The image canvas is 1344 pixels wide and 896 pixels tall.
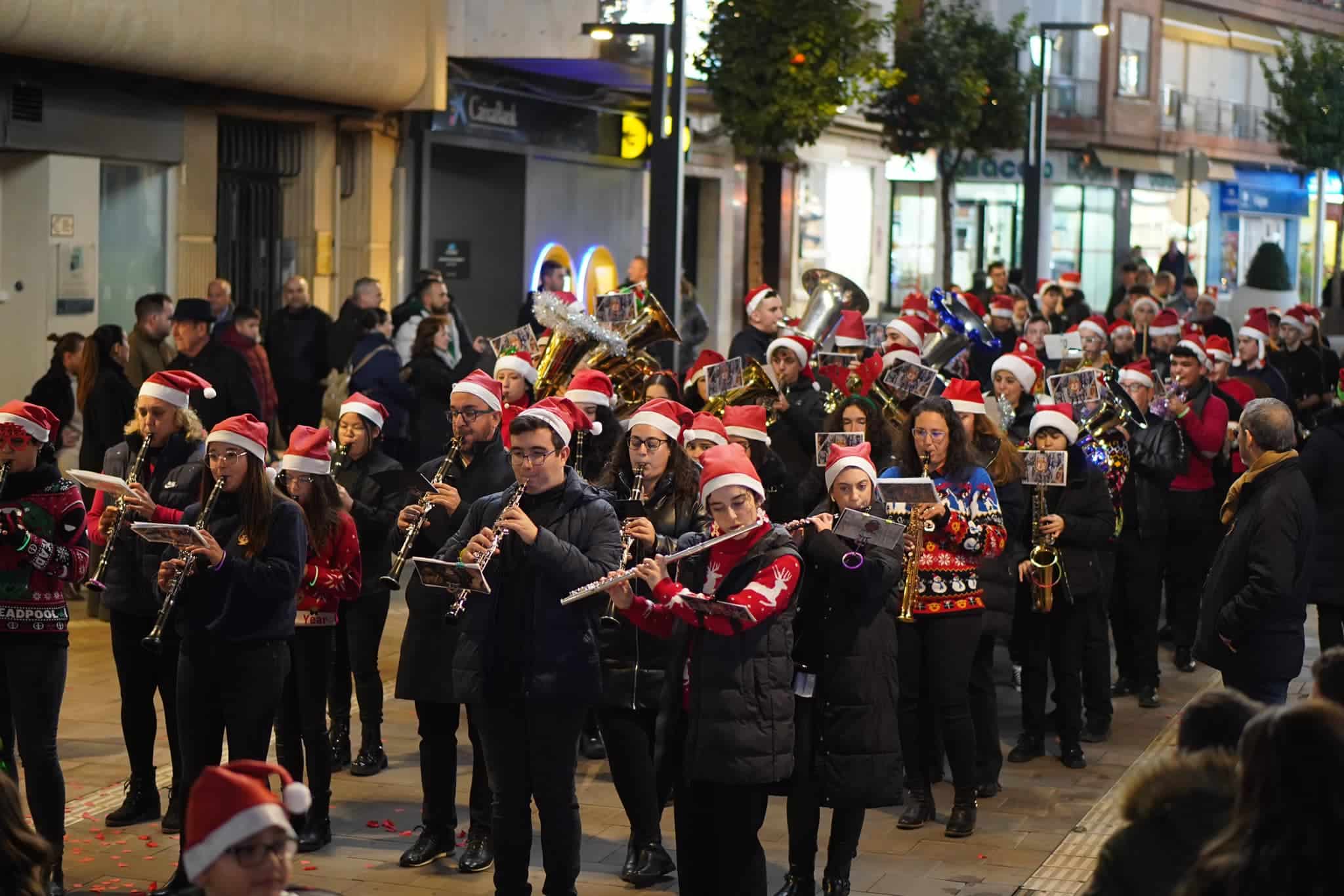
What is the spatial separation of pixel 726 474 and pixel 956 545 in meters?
2.16

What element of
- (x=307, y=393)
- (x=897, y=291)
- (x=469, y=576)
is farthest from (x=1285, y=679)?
(x=897, y=291)

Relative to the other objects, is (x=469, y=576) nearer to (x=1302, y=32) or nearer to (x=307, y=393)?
(x=307, y=393)

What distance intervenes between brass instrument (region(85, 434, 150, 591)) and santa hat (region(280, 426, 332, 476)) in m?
0.58

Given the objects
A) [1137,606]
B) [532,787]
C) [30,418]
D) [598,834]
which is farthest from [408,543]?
[1137,606]

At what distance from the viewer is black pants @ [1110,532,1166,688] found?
37.5ft

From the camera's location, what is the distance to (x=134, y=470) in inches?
320

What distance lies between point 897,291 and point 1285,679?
111 ft

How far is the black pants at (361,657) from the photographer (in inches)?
362

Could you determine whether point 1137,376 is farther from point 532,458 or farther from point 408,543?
point 532,458

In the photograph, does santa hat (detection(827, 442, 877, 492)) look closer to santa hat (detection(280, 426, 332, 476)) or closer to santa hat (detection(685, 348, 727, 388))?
santa hat (detection(280, 426, 332, 476))

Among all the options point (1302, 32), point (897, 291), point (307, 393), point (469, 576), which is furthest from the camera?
point (1302, 32)

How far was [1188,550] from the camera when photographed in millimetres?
12391

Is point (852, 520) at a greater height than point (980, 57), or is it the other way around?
point (980, 57)

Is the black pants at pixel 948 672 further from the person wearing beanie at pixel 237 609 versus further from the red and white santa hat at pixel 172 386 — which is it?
the red and white santa hat at pixel 172 386
